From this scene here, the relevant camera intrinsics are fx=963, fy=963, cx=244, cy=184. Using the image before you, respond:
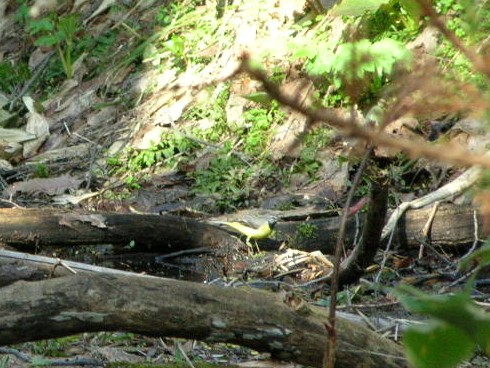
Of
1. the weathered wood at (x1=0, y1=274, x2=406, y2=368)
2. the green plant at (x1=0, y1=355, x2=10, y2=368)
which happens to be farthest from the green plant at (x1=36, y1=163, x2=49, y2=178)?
the weathered wood at (x1=0, y1=274, x2=406, y2=368)

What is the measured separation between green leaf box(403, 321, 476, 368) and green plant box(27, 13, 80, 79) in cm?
828

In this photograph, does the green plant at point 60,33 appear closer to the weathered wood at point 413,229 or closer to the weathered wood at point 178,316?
the weathered wood at point 413,229

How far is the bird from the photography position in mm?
5453

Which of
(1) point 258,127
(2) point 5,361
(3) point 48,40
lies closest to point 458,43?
(2) point 5,361

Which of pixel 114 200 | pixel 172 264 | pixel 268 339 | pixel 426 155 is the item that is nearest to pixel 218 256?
pixel 172 264

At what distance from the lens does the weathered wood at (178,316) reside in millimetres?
2547

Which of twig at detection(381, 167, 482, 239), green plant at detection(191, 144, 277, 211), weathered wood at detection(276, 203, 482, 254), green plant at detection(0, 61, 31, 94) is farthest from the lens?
green plant at detection(0, 61, 31, 94)

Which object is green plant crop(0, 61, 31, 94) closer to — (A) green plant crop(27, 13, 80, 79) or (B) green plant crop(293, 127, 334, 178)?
(A) green plant crop(27, 13, 80, 79)

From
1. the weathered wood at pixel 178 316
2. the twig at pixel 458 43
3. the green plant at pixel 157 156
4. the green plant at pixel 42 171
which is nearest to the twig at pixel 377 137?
the twig at pixel 458 43

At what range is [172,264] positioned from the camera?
219 inches

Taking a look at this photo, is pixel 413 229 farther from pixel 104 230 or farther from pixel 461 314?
pixel 461 314

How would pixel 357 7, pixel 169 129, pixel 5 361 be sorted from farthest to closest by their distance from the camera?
pixel 169 129 → pixel 357 7 → pixel 5 361

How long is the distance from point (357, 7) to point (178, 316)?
4.35m

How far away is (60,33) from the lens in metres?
8.99
